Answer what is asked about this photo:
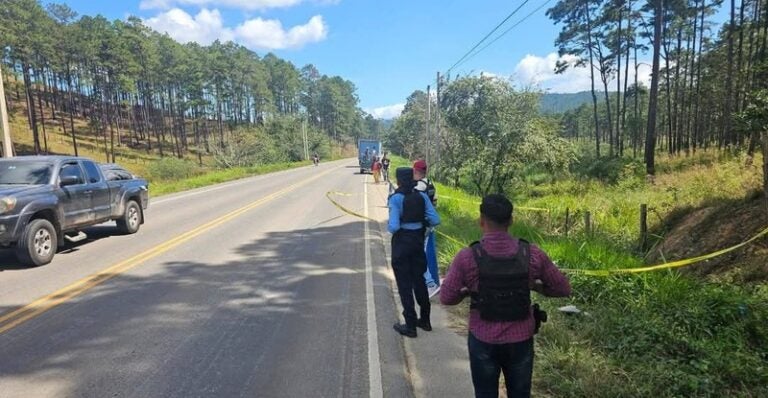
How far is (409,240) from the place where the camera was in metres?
4.95

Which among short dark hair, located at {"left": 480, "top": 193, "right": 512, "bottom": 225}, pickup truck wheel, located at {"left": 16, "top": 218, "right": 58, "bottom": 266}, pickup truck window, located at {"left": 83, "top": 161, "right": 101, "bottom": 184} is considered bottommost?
pickup truck wheel, located at {"left": 16, "top": 218, "right": 58, "bottom": 266}

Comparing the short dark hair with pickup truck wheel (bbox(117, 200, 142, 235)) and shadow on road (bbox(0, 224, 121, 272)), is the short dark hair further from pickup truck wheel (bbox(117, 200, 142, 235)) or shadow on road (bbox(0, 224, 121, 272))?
pickup truck wheel (bbox(117, 200, 142, 235))

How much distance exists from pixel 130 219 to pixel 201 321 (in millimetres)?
6999

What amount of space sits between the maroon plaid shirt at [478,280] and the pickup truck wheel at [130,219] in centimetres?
1024

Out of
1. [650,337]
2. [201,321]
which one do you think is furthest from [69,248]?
[650,337]

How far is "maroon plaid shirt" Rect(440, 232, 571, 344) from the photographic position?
8.36 feet

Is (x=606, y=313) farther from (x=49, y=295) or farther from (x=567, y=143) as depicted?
(x=567, y=143)

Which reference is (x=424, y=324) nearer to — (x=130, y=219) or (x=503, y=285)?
(x=503, y=285)

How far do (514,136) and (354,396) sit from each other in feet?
54.7

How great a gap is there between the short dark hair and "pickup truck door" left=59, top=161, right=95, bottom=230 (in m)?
8.66

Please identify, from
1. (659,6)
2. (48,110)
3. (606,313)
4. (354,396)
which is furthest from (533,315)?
(48,110)

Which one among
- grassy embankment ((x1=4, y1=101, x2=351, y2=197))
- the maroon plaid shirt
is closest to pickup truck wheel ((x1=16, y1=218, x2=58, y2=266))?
the maroon plaid shirt

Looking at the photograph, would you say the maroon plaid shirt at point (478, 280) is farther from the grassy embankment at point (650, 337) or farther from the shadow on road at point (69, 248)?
the shadow on road at point (69, 248)

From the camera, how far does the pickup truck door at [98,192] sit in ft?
31.6
